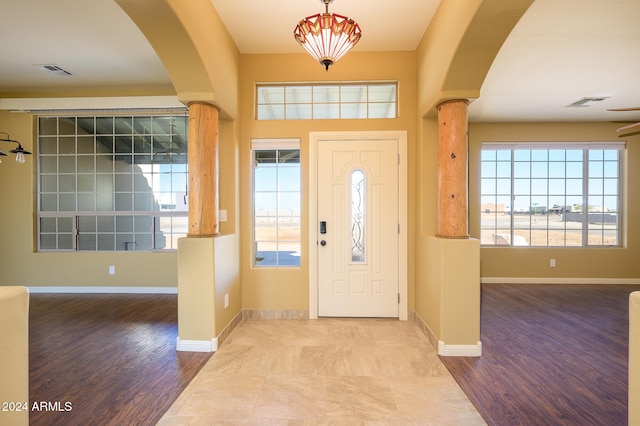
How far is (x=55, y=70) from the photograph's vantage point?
4.32m

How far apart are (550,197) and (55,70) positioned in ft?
25.9

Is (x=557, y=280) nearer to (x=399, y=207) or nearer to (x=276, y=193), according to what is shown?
(x=399, y=207)

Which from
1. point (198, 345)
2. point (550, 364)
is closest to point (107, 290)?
point (198, 345)

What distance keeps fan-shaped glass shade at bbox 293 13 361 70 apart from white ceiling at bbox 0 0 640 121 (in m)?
0.81

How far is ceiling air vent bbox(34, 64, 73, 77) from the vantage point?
4.20 metres

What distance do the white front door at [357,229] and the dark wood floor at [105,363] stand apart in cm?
163

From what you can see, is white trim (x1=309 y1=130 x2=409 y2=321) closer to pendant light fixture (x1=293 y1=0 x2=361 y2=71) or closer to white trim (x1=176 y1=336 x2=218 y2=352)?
white trim (x1=176 y1=336 x2=218 y2=352)

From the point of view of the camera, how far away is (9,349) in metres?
1.17

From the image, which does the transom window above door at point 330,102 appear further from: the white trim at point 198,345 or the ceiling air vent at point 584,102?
the ceiling air vent at point 584,102

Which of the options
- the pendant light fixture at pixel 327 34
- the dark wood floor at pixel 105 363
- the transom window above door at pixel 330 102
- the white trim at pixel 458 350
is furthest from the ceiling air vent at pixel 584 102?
the dark wood floor at pixel 105 363

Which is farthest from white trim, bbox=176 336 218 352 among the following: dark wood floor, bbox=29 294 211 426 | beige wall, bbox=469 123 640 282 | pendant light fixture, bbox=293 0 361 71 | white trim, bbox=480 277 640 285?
white trim, bbox=480 277 640 285

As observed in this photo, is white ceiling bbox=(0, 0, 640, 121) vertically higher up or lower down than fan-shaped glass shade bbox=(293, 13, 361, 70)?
higher up

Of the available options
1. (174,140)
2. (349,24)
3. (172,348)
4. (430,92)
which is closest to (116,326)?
(172,348)

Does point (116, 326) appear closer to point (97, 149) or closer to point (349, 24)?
point (97, 149)
